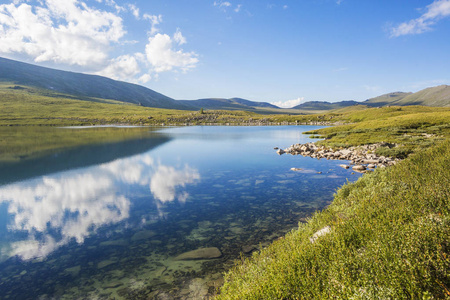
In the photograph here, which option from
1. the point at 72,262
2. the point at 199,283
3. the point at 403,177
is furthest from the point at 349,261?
the point at 72,262

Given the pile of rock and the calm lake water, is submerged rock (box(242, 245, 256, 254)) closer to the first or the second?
the calm lake water

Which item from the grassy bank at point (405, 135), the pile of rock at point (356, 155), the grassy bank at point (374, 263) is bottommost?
the pile of rock at point (356, 155)

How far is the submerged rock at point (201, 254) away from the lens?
40.0 feet

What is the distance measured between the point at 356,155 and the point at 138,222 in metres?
35.4

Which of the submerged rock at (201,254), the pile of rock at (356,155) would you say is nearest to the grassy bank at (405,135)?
the pile of rock at (356,155)

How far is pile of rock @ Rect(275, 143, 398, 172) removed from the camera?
32344 millimetres

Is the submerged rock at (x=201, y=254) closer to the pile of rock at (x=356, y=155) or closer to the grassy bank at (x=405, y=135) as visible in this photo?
the pile of rock at (x=356, y=155)

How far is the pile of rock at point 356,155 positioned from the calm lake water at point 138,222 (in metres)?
4.71

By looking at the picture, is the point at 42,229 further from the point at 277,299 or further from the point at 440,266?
the point at 440,266

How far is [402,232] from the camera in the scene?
20.0 feet

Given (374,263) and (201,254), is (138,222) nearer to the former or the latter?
(201,254)

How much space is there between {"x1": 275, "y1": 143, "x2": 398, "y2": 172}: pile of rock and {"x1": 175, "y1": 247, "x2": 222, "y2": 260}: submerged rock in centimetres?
2488

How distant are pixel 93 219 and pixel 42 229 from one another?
2.98 meters

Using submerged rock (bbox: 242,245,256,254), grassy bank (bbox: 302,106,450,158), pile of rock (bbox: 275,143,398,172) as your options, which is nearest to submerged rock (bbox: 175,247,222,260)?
submerged rock (bbox: 242,245,256,254)
